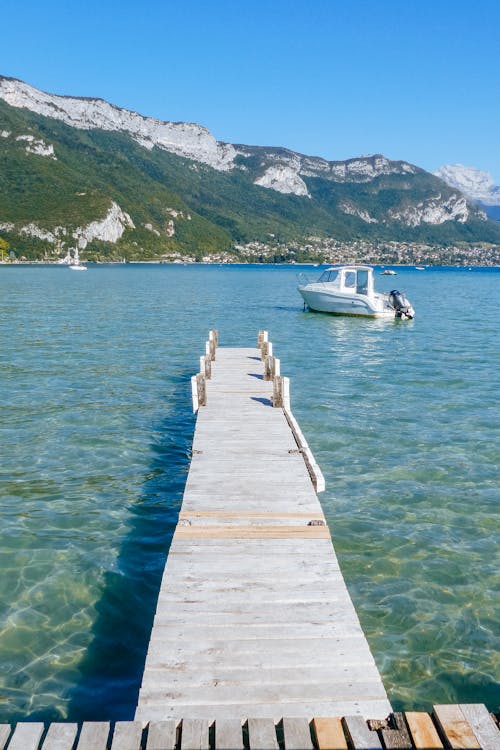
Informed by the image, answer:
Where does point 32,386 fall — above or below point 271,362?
below

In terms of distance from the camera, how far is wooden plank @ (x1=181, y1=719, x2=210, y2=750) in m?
4.26

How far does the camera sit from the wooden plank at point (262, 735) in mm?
4254

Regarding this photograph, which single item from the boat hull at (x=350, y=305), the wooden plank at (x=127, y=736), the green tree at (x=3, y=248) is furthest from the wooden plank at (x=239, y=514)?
the green tree at (x=3, y=248)

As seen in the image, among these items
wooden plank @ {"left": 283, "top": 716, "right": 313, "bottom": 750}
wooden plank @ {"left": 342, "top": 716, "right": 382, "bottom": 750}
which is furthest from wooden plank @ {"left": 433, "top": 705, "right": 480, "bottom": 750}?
wooden plank @ {"left": 283, "top": 716, "right": 313, "bottom": 750}

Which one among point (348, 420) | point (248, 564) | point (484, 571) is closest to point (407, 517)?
point (484, 571)

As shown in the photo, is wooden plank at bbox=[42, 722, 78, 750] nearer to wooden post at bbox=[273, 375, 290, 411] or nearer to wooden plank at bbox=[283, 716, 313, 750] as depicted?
wooden plank at bbox=[283, 716, 313, 750]

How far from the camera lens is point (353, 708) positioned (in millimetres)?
4871

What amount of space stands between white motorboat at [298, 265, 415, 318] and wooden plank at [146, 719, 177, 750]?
4151 cm

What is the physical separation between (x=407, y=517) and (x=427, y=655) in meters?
3.85

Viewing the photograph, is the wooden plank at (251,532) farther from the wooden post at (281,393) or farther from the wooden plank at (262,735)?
the wooden post at (281,393)

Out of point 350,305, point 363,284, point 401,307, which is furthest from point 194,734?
point 401,307

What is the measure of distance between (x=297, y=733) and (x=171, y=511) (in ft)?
23.3

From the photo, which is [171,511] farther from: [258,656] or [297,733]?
[297,733]

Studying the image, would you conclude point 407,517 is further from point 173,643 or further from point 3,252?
point 3,252
